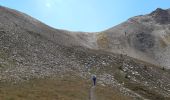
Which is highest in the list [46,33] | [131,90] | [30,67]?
[46,33]

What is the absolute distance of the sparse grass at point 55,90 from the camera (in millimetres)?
52781

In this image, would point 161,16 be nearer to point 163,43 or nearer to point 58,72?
point 163,43

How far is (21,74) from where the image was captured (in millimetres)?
61938

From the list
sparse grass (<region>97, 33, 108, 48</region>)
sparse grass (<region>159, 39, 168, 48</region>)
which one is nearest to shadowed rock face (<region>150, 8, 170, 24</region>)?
sparse grass (<region>159, 39, 168, 48</region>)

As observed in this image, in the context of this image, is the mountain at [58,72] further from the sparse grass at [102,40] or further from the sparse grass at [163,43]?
the sparse grass at [163,43]

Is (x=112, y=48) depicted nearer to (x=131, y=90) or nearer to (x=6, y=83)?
(x=131, y=90)

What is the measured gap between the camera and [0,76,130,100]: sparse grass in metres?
52.8

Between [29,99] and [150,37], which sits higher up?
[150,37]

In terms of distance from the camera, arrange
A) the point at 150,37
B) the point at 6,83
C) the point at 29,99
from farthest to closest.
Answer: the point at 150,37, the point at 6,83, the point at 29,99

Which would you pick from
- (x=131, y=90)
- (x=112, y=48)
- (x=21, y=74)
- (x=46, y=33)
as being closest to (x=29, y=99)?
(x=21, y=74)

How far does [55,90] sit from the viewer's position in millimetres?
58719

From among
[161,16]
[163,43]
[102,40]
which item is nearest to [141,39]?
[163,43]

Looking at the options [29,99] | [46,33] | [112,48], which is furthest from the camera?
[112,48]

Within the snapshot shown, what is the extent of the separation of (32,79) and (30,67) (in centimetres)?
601
